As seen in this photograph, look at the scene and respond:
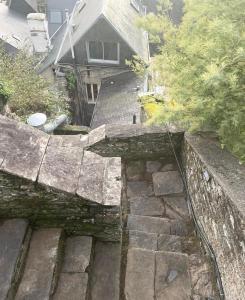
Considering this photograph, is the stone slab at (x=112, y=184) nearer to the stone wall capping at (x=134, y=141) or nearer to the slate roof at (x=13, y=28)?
the stone wall capping at (x=134, y=141)

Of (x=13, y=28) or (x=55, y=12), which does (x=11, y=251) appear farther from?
(x=55, y=12)

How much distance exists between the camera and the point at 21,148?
9.60ft

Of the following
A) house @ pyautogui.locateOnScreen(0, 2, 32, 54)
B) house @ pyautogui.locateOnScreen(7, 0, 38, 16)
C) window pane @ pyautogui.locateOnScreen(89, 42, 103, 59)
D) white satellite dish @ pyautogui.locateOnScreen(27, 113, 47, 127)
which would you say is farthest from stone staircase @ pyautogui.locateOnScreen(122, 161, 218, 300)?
house @ pyautogui.locateOnScreen(7, 0, 38, 16)

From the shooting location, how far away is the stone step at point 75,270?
9.14 ft

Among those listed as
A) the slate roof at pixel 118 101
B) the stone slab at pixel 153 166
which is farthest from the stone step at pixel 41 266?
the slate roof at pixel 118 101

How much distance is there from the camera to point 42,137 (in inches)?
124

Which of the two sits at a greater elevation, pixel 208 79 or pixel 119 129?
pixel 208 79

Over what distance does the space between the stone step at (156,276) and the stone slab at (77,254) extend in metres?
0.52

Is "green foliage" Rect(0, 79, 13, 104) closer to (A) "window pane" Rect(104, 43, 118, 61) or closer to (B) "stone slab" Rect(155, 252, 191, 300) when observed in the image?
(B) "stone slab" Rect(155, 252, 191, 300)

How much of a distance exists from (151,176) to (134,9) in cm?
1467

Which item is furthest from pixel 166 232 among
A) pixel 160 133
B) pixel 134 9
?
pixel 134 9

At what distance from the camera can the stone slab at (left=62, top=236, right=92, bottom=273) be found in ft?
9.72

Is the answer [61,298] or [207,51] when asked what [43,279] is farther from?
[207,51]

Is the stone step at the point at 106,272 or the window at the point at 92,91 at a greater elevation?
the stone step at the point at 106,272
